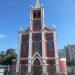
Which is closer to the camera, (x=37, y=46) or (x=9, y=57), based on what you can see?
(x=37, y=46)

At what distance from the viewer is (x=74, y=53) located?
87500 mm

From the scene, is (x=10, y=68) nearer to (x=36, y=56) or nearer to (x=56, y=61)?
(x=36, y=56)

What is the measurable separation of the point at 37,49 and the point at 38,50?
0.33 m

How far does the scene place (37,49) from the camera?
38.4 metres

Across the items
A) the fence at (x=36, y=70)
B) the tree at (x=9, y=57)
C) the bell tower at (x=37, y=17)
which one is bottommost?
the fence at (x=36, y=70)

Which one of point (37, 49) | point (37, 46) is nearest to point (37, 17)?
point (37, 46)

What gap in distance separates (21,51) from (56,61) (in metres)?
8.33

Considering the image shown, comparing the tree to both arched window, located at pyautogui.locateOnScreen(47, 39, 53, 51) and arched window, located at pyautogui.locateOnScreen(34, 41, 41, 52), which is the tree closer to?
arched window, located at pyautogui.locateOnScreen(34, 41, 41, 52)

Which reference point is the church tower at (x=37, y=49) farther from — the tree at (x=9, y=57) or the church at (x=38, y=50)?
the tree at (x=9, y=57)

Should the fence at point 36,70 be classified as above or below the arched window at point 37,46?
below

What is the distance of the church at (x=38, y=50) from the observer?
36778mm

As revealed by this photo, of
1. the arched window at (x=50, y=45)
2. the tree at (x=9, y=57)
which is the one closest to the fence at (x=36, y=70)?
the arched window at (x=50, y=45)

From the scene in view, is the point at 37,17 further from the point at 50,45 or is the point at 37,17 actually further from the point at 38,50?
the point at 38,50

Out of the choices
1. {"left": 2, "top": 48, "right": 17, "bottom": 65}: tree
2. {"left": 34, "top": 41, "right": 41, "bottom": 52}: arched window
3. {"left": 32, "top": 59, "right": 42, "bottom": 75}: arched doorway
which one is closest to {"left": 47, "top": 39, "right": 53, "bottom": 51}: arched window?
{"left": 34, "top": 41, "right": 41, "bottom": 52}: arched window
